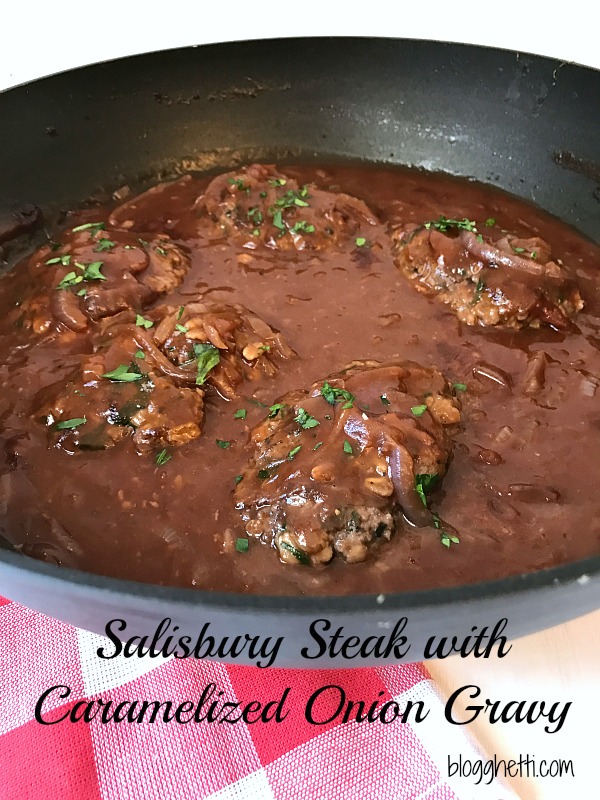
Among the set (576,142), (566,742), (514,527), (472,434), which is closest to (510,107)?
(576,142)

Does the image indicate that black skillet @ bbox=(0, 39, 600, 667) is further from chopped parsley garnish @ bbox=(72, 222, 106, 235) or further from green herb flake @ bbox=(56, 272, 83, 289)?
green herb flake @ bbox=(56, 272, 83, 289)

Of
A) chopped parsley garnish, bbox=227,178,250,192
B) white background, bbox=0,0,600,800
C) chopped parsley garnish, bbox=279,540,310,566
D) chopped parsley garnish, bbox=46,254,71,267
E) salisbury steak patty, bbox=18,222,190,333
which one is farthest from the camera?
white background, bbox=0,0,600,800

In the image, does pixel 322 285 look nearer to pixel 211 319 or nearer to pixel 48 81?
pixel 211 319

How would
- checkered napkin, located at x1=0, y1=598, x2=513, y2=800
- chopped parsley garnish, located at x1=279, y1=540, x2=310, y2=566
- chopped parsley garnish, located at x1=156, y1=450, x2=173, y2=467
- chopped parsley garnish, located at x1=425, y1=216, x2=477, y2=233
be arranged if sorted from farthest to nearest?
1. chopped parsley garnish, located at x1=425, y1=216, x2=477, y2=233
2. chopped parsley garnish, located at x1=156, y1=450, x2=173, y2=467
3. chopped parsley garnish, located at x1=279, y1=540, x2=310, y2=566
4. checkered napkin, located at x1=0, y1=598, x2=513, y2=800

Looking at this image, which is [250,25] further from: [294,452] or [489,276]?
[294,452]

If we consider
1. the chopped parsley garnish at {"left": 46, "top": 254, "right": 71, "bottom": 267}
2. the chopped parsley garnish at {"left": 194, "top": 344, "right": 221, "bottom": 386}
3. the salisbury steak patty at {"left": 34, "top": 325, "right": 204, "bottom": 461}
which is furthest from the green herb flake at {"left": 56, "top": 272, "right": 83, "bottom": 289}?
the chopped parsley garnish at {"left": 194, "top": 344, "right": 221, "bottom": 386}
